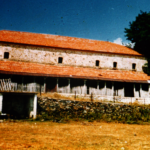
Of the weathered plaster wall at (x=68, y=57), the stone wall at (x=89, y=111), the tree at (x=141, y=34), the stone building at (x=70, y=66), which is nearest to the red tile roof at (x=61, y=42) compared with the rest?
the stone building at (x=70, y=66)

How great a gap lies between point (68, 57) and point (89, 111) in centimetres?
1061

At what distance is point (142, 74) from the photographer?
80.1 feet

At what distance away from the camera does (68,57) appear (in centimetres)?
2405

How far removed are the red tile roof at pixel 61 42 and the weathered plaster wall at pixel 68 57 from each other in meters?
0.80

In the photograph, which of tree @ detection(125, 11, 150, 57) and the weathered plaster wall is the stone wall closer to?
the weathered plaster wall

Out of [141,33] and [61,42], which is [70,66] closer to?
[61,42]

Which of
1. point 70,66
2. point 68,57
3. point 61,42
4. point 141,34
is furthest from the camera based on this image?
point 141,34

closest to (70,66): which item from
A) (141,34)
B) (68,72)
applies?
(68,72)

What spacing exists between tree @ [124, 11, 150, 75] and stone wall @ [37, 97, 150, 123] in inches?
438

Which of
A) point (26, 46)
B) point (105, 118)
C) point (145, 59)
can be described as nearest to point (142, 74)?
point (145, 59)

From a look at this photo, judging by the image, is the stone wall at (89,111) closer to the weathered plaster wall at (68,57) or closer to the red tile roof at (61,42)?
the weathered plaster wall at (68,57)

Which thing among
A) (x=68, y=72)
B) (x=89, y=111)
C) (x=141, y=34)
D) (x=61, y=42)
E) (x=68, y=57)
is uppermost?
(x=141, y=34)

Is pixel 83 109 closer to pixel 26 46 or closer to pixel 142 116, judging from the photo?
pixel 142 116

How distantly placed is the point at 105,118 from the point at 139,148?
29.1ft
